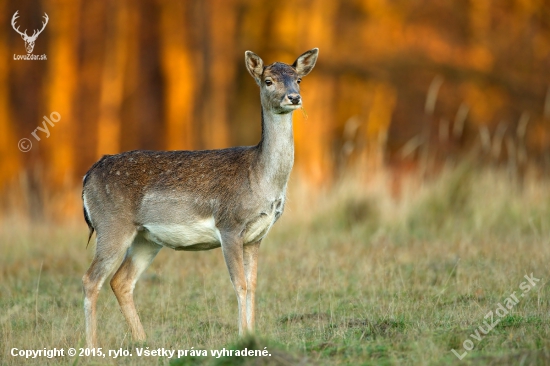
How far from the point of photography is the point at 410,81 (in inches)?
902

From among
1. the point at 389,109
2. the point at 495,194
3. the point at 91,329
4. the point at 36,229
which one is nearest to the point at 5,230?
the point at 36,229

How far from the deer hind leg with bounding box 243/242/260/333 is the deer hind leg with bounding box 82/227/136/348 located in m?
1.08

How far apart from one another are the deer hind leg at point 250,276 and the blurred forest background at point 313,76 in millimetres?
9436

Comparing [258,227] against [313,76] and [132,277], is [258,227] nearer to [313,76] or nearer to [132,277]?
[132,277]

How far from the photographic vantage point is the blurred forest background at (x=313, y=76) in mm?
18203

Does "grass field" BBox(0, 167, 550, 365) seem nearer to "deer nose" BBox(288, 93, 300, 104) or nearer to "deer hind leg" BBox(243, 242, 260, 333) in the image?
"deer hind leg" BBox(243, 242, 260, 333)

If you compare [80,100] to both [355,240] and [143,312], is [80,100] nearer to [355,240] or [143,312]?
[355,240]

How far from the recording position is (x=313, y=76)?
17547mm

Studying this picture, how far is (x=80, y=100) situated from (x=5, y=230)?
41.1 feet

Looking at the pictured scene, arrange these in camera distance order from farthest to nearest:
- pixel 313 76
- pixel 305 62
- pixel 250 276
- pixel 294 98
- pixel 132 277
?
pixel 313 76 < pixel 305 62 < pixel 132 277 < pixel 250 276 < pixel 294 98

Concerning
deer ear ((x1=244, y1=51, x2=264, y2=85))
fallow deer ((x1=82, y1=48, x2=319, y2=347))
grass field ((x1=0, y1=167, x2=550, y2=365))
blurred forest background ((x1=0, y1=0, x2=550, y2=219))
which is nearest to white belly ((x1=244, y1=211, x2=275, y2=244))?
fallow deer ((x1=82, y1=48, x2=319, y2=347))

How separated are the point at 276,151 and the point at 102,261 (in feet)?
6.07

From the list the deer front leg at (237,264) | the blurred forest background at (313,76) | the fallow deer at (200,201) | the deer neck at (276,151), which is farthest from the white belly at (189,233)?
the blurred forest background at (313,76)

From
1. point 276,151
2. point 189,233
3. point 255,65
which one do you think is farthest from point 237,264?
point 255,65
